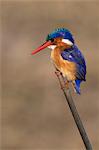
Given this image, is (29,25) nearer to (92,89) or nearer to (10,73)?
(10,73)

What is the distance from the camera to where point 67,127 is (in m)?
4.84

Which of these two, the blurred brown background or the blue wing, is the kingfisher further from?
the blurred brown background

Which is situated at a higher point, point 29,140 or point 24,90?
point 24,90

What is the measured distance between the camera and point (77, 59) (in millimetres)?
1066

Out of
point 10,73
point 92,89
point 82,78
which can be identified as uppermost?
point 10,73

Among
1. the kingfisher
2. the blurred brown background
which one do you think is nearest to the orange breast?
the kingfisher

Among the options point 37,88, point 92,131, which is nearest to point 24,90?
point 37,88

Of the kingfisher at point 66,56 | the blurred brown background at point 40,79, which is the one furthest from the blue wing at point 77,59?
the blurred brown background at point 40,79

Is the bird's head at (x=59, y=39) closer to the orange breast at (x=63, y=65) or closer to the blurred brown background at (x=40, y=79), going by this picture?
the orange breast at (x=63, y=65)

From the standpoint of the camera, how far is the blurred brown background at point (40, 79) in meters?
4.78

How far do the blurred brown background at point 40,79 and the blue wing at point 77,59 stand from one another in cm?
315

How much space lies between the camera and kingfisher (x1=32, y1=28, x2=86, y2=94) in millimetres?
1061

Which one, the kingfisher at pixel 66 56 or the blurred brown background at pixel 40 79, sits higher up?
the blurred brown background at pixel 40 79

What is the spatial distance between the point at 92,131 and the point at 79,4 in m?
2.53
